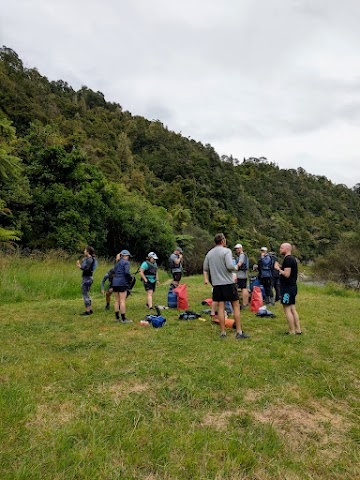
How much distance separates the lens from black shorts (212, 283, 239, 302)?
19.8ft

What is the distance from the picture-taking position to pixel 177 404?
11.7 feet

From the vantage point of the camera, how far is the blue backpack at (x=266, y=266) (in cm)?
946

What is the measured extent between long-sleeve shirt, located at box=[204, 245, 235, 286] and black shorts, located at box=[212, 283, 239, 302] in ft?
0.25

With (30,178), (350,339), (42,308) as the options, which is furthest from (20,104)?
(350,339)

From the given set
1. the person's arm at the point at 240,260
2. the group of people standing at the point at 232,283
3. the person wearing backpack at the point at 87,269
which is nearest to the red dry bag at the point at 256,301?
the person's arm at the point at 240,260

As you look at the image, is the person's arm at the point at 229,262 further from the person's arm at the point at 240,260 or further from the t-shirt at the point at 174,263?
the t-shirt at the point at 174,263

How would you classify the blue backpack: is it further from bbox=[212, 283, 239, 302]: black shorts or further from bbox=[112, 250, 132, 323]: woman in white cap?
bbox=[112, 250, 132, 323]: woman in white cap

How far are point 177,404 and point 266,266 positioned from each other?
21.5 ft

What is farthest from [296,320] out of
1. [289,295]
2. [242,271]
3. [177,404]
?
[177,404]

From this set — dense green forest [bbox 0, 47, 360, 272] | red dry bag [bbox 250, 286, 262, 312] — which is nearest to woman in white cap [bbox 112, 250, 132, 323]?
red dry bag [bbox 250, 286, 262, 312]

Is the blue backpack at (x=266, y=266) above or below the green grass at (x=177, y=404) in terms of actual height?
above

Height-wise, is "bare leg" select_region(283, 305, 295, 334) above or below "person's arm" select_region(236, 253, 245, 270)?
below

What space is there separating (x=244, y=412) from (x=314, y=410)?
0.79m

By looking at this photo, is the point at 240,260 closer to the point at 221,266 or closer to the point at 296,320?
the point at 221,266
